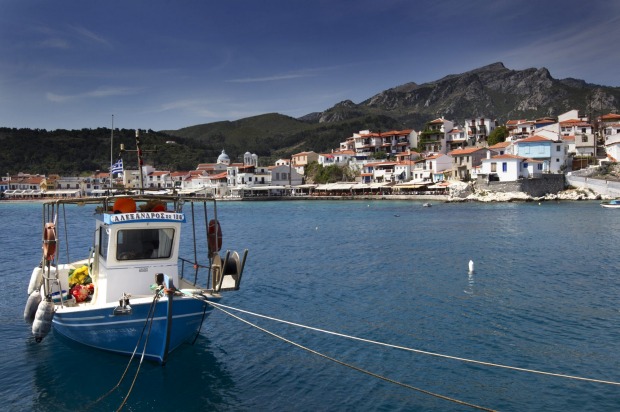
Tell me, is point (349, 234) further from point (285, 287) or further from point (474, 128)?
point (474, 128)

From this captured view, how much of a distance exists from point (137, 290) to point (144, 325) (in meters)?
1.36

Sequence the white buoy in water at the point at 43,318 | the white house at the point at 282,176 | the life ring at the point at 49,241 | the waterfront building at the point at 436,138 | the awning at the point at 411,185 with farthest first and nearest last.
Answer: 1. the white house at the point at 282,176
2. the waterfront building at the point at 436,138
3. the awning at the point at 411,185
4. the life ring at the point at 49,241
5. the white buoy in water at the point at 43,318

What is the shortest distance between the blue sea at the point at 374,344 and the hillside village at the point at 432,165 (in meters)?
43.0

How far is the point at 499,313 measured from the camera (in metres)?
16.4

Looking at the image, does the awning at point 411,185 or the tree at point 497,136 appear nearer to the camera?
the awning at point 411,185

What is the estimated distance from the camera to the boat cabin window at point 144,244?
1194cm

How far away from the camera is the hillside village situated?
7575 centimetres

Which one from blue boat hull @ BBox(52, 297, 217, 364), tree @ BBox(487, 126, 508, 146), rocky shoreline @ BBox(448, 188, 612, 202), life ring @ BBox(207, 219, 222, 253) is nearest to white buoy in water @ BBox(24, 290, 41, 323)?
blue boat hull @ BBox(52, 297, 217, 364)

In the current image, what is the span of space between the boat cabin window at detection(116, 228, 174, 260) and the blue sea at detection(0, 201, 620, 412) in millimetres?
2654

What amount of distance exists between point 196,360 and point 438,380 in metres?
6.15

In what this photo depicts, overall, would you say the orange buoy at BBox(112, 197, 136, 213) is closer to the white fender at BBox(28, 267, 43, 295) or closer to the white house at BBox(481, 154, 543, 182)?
the white fender at BBox(28, 267, 43, 295)

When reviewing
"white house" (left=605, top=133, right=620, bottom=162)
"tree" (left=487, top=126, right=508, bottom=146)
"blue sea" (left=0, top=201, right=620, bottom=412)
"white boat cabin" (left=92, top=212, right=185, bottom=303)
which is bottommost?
"blue sea" (left=0, top=201, right=620, bottom=412)

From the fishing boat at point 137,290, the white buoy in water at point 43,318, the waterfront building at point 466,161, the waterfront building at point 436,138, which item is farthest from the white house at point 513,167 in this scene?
the white buoy in water at point 43,318

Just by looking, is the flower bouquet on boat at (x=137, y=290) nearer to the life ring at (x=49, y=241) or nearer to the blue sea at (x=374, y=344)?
the life ring at (x=49, y=241)
